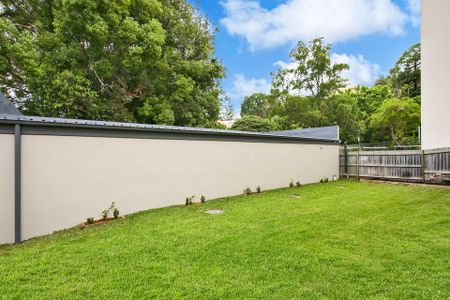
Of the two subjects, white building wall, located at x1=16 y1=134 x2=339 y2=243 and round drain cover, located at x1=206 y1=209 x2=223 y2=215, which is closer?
white building wall, located at x1=16 y1=134 x2=339 y2=243

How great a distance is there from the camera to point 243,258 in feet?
12.1

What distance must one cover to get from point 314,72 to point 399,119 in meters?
8.90

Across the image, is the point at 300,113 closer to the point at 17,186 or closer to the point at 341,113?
the point at 341,113

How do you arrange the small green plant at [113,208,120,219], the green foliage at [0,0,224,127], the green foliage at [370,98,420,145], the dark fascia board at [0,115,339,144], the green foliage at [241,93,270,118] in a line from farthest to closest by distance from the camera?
the green foliage at [241,93,270,118], the green foliage at [370,98,420,145], the green foliage at [0,0,224,127], the small green plant at [113,208,120,219], the dark fascia board at [0,115,339,144]

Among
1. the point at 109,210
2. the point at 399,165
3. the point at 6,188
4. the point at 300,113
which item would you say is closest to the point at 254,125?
the point at 300,113

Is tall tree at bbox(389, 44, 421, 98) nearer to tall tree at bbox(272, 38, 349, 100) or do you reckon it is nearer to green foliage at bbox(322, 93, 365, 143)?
green foliage at bbox(322, 93, 365, 143)

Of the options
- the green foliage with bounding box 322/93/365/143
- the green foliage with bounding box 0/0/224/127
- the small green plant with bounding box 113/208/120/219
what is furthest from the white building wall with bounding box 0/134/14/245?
the green foliage with bounding box 322/93/365/143

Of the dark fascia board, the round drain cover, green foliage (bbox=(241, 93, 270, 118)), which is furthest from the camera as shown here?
green foliage (bbox=(241, 93, 270, 118))

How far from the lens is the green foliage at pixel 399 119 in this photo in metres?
23.7

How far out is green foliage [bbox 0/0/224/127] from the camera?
12172 mm

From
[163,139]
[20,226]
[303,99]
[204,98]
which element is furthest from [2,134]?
[303,99]

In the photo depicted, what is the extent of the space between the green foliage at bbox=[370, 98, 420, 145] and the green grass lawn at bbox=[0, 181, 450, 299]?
2080cm

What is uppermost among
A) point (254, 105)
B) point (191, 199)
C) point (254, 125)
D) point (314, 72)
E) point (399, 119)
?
point (254, 105)

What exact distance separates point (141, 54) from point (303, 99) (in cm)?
1350
